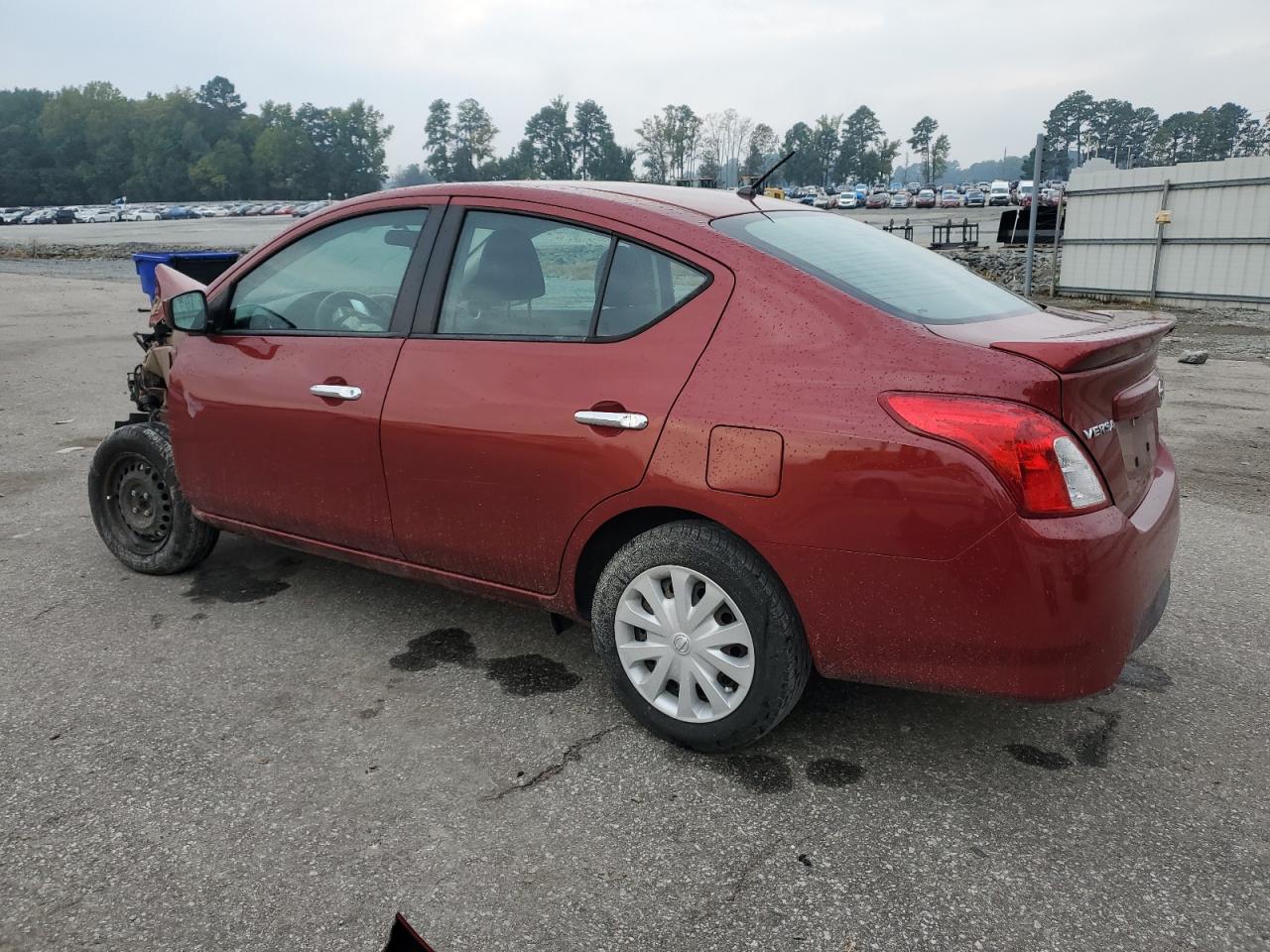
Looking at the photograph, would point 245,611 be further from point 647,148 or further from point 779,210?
point 647,148

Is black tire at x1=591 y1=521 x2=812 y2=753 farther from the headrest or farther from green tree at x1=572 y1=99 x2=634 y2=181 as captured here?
green tree at x1=572 y1=99 x2=634 y2=181

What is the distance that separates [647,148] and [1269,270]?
4312 inches

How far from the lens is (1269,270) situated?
13805mm

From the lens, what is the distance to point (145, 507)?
448 cm

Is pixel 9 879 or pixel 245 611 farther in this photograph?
pixel 245 611

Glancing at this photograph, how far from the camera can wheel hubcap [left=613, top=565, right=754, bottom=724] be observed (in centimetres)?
275

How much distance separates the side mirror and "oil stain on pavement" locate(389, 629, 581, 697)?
1.51 m

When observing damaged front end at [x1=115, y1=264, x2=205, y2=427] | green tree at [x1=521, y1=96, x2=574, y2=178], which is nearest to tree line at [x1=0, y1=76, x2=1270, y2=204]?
green tree at [x1=521, y1=96, x2=574, y2=178]

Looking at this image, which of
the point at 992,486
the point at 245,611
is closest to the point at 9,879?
the point at 245,611

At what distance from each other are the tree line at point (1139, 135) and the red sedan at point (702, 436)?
128578mm

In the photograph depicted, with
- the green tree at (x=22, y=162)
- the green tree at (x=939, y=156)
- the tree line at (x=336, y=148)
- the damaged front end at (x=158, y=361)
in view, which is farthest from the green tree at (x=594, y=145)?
the damaged front end at (x=158, y=361)

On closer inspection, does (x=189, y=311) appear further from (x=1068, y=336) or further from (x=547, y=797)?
(x=1068, y=336)

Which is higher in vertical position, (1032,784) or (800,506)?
(800,506)

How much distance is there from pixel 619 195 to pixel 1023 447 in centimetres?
155
